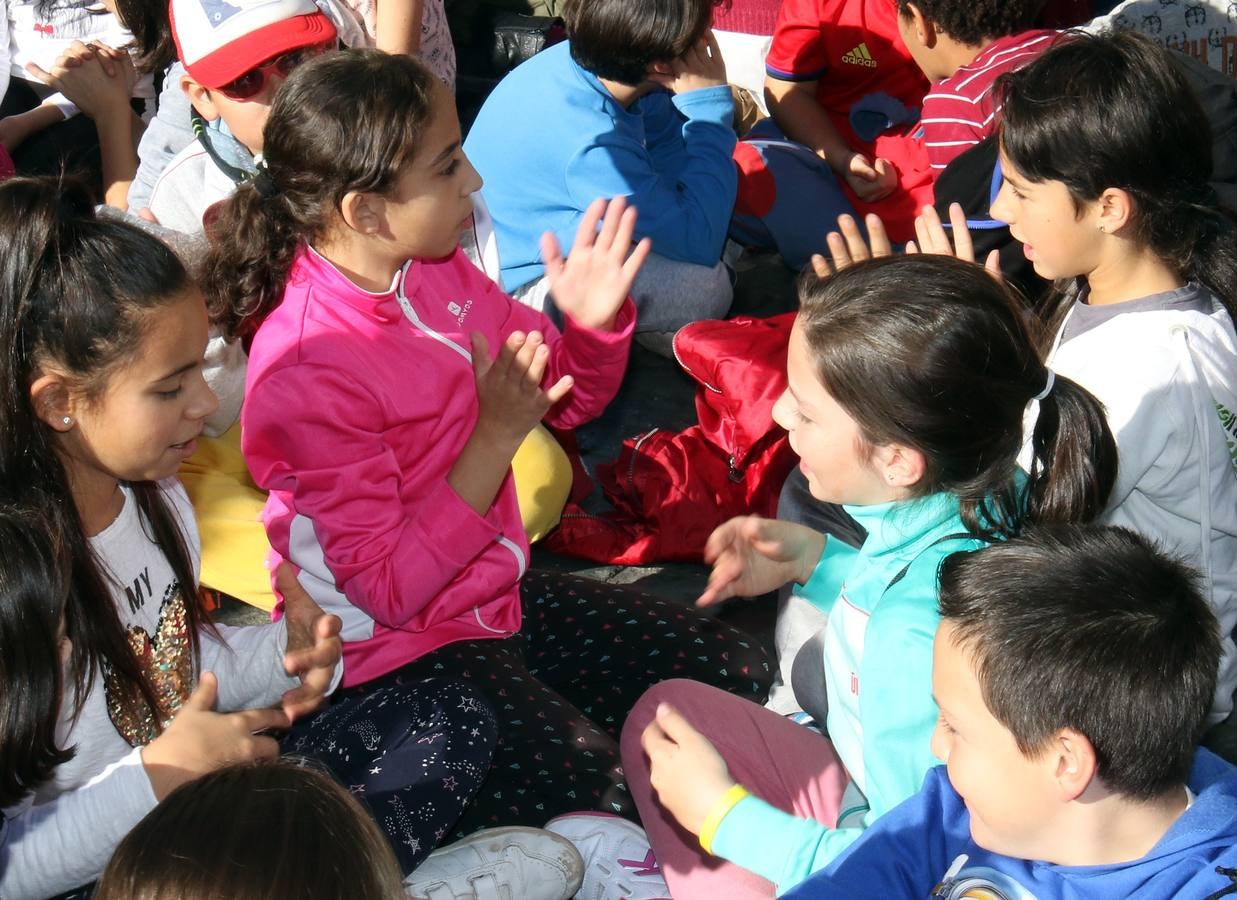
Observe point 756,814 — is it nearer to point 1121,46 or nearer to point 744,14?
point 1121,46

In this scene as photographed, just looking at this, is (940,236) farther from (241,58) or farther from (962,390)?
(241,58)

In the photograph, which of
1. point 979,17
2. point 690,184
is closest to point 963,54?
point 979,17

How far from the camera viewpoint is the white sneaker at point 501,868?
1.90m

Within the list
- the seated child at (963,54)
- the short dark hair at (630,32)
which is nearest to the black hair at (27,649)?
the short dark hair at (630,32)

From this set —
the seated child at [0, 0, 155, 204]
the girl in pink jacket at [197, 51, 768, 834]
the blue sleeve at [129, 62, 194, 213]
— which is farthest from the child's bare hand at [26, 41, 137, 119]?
the girl in pink jacket at [197, 51, 768, 834]

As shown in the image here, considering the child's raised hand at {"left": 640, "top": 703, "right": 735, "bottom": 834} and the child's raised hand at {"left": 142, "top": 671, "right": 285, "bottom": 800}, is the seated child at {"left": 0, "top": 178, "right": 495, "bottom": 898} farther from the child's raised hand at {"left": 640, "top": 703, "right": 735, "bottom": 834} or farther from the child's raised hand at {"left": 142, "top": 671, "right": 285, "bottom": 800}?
the child's raised hand at {"left": 640, "top": 703, "right": 735, "bottom": 834}

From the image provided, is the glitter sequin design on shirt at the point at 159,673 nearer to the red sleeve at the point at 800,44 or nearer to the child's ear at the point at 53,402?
the child's ear at the point at 53,402

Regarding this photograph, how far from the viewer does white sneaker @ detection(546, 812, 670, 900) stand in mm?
2012

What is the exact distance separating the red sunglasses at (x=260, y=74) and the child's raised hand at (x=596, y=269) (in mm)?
773

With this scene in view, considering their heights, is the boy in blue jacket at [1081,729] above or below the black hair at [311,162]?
below

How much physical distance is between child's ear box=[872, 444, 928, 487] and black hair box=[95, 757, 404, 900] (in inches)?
35.8

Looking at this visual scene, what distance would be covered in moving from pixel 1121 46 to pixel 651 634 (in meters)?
1.37

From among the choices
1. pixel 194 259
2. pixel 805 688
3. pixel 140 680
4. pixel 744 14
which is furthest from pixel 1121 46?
pixel 744 14

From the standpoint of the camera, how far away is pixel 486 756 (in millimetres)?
1928
